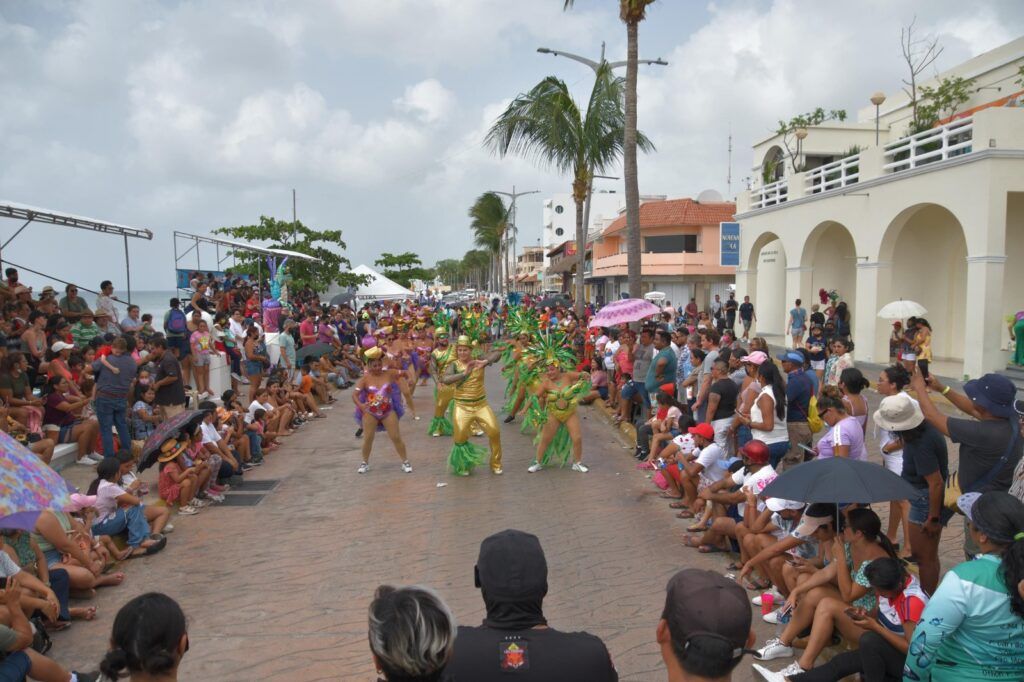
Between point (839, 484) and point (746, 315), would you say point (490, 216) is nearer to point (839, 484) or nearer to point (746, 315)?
point (746, 315)

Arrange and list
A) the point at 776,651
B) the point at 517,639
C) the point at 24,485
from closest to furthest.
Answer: the point at 517,639, the point at 24,485, the point at 776,651

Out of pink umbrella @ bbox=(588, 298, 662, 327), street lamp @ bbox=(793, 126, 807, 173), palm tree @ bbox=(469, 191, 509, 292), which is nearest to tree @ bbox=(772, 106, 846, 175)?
street lamp @ bbox=(793, 126, 807, 173)

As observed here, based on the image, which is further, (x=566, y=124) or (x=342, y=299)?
(x=342, y=299)

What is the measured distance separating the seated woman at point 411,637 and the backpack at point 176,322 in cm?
1244

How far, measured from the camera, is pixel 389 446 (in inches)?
477

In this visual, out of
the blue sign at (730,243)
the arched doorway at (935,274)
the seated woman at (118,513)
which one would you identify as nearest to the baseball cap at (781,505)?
the seated woman at (118,513)

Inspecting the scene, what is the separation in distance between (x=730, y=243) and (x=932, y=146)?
8.31 m

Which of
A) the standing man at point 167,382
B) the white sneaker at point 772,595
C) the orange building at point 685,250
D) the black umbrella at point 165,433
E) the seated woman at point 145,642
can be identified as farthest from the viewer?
the orange building at point 685,250

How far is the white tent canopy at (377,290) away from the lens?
35.0 metres

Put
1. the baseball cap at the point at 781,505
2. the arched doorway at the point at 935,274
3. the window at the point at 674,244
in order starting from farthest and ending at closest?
the window at the point at 674,244, the arched doorway at the point at 935,274, the baseball cap at the point at 781,505

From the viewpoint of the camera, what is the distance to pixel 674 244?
40719 millimetres

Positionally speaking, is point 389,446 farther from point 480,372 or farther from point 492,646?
point 492,646

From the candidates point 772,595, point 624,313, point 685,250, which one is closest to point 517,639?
point 772,595

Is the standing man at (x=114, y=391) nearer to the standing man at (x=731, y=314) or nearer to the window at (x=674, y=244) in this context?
the standing man at (x=731, y=314)
